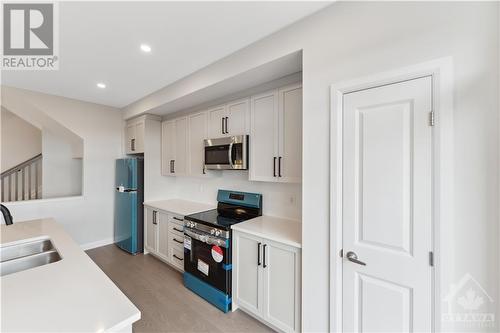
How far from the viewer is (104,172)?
408 centimetres

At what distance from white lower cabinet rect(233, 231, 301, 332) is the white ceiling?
72.1 inches

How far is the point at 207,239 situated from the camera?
7.82 feet

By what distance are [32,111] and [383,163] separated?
16.0 ft

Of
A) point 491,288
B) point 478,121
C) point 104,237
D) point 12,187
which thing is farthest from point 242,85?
point 12,187

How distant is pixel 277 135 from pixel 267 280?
4.71ft

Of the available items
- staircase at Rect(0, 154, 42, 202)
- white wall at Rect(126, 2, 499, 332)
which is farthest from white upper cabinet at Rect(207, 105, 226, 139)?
staircase at Rect(0, 154, 42, 202)

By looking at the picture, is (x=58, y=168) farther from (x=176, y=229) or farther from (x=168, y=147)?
(x=176, y=229)

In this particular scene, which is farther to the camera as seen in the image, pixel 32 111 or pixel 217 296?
pixel 32 111

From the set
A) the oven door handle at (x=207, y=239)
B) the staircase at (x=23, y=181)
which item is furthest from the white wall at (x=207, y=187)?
the staircase at (x=23, y=181)

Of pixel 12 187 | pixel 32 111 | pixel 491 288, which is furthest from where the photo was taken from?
pixel 12 187

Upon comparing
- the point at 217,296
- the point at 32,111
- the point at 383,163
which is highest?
the point at 32,111

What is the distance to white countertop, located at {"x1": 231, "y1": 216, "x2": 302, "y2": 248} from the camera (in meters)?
1.87

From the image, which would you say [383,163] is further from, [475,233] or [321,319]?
[321,319]

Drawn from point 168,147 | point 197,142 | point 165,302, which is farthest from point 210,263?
point 168,147
